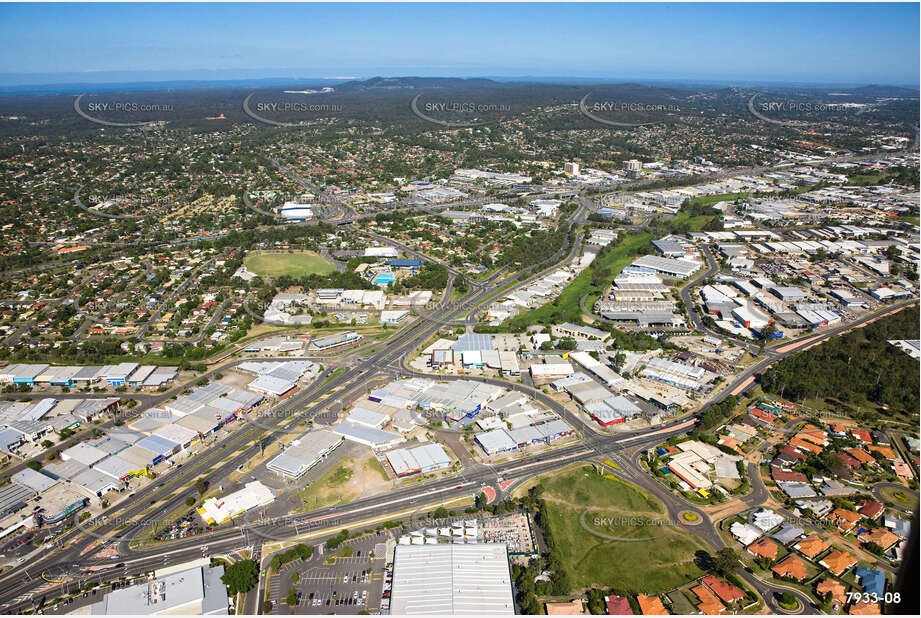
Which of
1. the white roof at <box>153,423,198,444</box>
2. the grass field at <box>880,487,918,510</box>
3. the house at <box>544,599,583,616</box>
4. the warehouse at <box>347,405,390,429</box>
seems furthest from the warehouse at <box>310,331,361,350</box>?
the grass field at <box>880,487,918,510</box>

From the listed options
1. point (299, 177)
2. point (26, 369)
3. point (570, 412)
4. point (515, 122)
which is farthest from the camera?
point (515, 122)

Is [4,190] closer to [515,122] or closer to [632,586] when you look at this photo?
[632,586]

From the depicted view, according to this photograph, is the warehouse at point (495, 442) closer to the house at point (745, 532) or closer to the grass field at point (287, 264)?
the house at point (745, 532)

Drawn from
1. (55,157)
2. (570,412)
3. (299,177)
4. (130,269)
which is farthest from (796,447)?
(55,157)

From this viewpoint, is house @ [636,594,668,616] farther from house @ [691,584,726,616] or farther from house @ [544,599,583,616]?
house @ [544,599,583,616]

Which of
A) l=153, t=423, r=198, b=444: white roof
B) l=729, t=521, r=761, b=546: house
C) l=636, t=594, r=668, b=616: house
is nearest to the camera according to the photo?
l=636, t=594, r=668, b=616: house
